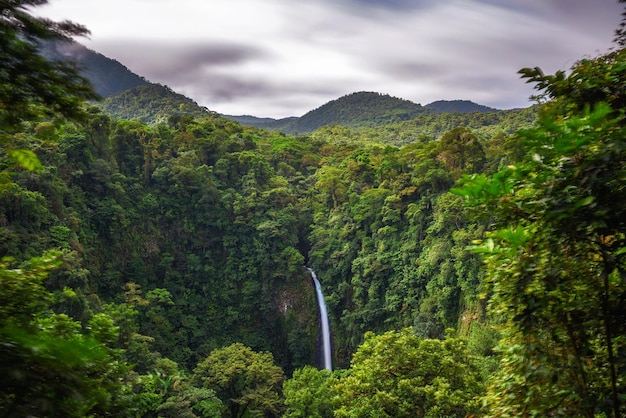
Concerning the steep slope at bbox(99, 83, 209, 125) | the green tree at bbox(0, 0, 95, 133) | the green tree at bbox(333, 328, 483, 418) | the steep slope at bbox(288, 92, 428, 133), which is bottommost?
the green tree at bbox(333, 328, 483, 418)

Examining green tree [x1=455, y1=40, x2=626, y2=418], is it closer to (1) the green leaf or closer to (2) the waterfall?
(1) the green leaf

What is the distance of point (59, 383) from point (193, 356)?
1924cm

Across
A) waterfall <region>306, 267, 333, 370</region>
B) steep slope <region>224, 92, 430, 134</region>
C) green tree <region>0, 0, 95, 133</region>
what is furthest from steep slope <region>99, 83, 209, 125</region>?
green tree <region>0, 0, 95, 133</region>

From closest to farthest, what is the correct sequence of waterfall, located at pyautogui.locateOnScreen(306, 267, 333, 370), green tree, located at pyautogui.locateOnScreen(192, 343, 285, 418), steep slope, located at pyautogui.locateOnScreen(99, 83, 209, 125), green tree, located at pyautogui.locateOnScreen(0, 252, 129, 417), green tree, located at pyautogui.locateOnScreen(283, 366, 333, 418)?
green tree, located at pyautogui.locateOnScreen(0, 252, 129, 417), green tree, located at pyautogui.locateOnScreen(283, 366, 333, 418), green tree, located at pyautogui.locateOnScreen(192, 343, 285, 418), waterfall, located at pyautogui.locateOnScreen(306, 267, 333, 370), steep slope, located at pyautogui.locateOnScreen(99, 83, 209, 125)

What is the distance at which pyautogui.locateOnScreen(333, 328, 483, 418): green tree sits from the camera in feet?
22.9

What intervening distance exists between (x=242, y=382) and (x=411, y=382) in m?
9.19

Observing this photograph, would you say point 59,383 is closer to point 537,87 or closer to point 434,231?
point 537,87

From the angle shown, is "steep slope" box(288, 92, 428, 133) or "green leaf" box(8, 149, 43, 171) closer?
"green leaf" box(8, 149, 43, 171)

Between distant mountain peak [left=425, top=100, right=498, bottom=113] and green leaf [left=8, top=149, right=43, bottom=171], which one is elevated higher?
distant mountain peak [left=425, top=100, right=498, bottom=113]

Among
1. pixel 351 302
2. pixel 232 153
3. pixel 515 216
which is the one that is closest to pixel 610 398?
pixel 515 216

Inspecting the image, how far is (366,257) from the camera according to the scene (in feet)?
60.3

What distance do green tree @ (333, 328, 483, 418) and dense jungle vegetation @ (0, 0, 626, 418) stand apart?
43mm

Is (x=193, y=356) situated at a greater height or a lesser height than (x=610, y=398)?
lesser

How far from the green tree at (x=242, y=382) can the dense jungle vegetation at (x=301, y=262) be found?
8 cm
